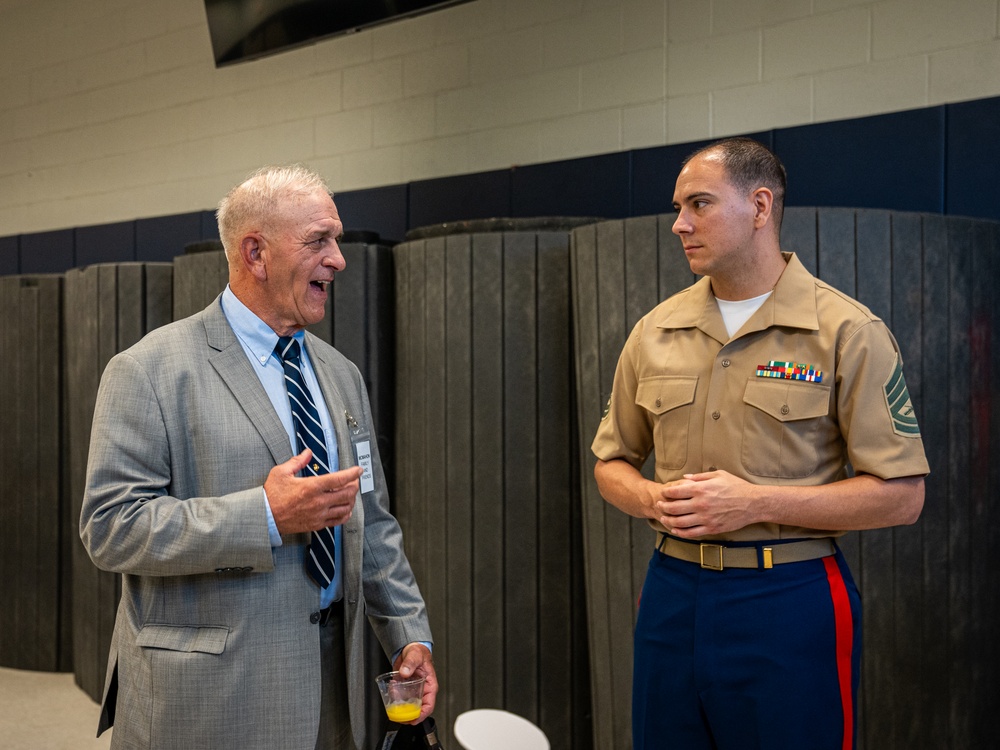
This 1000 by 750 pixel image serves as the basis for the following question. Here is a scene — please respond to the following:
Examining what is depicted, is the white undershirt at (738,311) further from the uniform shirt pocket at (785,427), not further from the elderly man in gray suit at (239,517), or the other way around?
the elderly man in gray suit at (239,517)

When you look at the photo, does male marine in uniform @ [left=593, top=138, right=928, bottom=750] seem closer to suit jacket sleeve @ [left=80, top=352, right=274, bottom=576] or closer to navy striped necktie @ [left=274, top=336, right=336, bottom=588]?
navy striped necktie @ [left=274, top=336, right=336, bottom=588]

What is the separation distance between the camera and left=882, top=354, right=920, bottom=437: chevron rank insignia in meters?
1.76

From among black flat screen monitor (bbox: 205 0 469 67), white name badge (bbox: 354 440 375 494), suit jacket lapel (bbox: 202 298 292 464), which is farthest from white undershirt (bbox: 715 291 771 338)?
black flat screen monitor (bbox: 205 0 469 67)

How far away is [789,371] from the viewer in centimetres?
180

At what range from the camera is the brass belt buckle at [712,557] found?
178 cm

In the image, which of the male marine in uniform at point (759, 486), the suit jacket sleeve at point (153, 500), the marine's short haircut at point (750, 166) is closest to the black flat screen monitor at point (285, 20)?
the marine's short haircut at point (750, 166)

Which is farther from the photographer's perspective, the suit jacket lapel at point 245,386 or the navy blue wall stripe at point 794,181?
the navy blue wall stripe at point 794,181

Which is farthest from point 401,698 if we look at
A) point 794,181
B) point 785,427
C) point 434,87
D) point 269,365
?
point 434,87

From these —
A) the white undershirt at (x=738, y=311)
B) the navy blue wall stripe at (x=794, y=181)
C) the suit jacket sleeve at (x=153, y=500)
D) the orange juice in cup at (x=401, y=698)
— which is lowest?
the orange juice in cup at (x=401, y=698)

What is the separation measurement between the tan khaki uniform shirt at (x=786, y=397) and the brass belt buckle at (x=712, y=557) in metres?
0.03

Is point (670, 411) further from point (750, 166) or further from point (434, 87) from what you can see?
point (434, 87)

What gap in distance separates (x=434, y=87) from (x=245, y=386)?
305 centimetres

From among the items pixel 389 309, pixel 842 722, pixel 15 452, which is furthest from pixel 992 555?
pixel 15 452

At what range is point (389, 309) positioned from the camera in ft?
10.9
